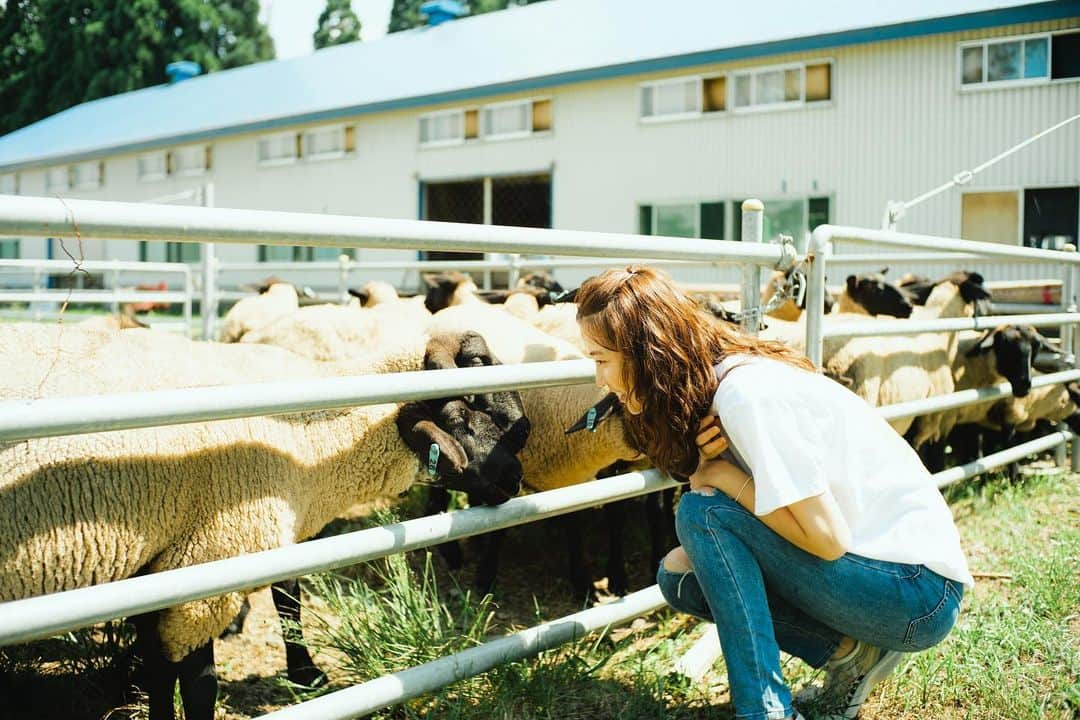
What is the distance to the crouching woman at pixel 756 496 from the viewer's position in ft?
8.40

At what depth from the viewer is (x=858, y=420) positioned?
8.70 ft

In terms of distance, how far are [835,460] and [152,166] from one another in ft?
105

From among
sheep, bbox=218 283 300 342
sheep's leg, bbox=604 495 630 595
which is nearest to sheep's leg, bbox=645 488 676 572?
sheep's leg, bbox=604 495 630 595

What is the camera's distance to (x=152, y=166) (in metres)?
31.0

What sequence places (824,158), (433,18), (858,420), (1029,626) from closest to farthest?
(858,420)
(1029,626)
(824,158)
(433,18)

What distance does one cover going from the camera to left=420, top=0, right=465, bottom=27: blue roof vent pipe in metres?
28.2

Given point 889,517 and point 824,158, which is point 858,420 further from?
point 824,158

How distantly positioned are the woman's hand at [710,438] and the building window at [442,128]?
20349 millimetres

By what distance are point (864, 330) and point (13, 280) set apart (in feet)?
102

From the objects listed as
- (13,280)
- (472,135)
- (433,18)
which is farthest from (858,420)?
(13,280)

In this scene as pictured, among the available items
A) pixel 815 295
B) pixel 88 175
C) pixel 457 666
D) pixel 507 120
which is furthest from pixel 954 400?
pixel 88 175

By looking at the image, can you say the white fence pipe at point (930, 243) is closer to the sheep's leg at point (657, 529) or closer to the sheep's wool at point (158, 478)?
the sheep's leg at point (657, 529)

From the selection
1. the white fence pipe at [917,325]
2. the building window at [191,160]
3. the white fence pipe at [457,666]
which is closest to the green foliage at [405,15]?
the building window at [191,160]

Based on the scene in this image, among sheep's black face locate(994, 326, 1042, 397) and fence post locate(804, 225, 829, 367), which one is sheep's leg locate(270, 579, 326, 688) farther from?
sheep's black face locate(994, 326, 1042, 397)
